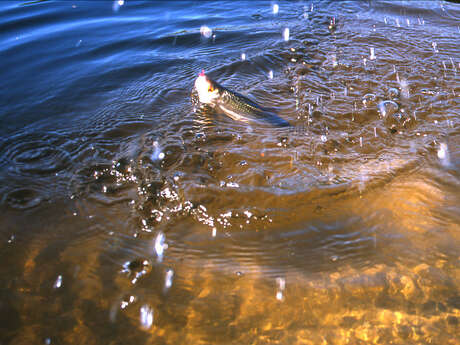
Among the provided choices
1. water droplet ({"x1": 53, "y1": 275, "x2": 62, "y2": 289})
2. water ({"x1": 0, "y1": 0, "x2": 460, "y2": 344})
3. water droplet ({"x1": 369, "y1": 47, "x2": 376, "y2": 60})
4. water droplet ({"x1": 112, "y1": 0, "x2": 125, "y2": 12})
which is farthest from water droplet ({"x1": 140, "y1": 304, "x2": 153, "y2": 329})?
water droplet ({"x1": 112, "y1": 0, "x2": 125, "y2": 12})

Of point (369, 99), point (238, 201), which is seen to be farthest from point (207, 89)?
point (369, 99)

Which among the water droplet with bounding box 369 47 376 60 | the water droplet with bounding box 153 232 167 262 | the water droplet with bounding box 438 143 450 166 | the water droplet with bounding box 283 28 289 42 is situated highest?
the water droplet with bounding box 283 28 289 42

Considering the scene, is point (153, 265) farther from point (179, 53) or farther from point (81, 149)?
point (179, 53)

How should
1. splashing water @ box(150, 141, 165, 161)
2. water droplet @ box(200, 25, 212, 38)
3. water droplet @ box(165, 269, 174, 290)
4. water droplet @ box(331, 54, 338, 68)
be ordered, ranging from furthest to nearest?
water droplet @ box(200, 25, 212, 38)
water droplet @ box(331, 54, 338, 68)
splashing water @ box(150, 141, 165, 161)
water droplet @ box(165, 269, 174, 290)

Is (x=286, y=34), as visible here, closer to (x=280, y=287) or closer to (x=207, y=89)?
(x=207, y=89)

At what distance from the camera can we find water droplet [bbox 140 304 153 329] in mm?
1910

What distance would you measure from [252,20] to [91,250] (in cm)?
679

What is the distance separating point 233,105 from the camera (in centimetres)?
392

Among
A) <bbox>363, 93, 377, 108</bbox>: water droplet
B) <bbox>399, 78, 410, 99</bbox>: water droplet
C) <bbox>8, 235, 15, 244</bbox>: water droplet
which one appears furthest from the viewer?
<bbox>399, 78, 410, 99</bbox>: water droplet

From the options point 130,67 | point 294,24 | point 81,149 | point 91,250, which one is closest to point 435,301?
point 91,250

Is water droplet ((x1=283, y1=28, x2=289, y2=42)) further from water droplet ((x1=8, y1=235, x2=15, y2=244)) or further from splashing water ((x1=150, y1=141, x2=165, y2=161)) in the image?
water droplet ((x1=8, y1=235, x2=15, y2=244))

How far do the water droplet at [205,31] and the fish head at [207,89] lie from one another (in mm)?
3098

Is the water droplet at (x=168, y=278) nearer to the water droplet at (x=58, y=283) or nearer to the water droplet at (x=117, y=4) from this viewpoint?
the water droplet at (x=58, y=283)

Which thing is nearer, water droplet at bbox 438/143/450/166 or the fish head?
water droplet at bbox 438/143/450/166
